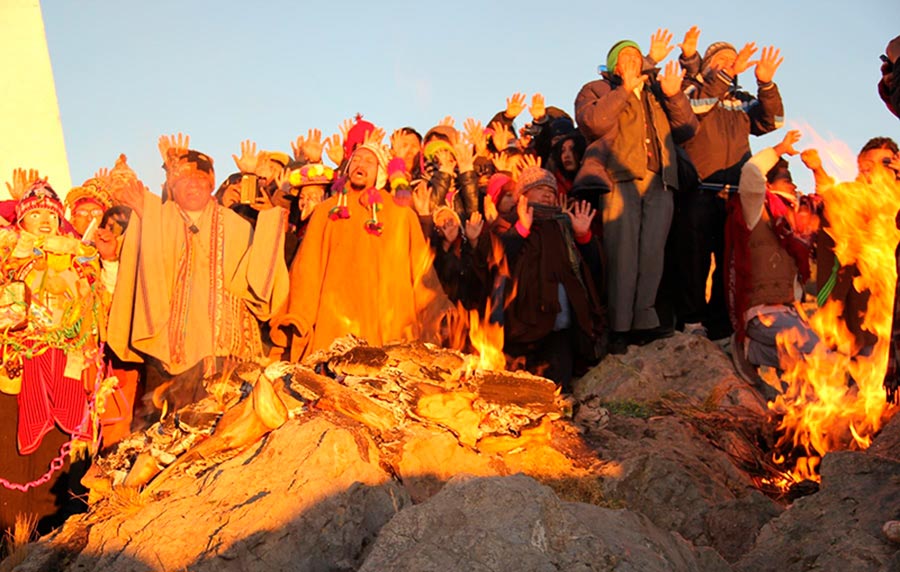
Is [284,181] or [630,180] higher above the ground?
[284,181]

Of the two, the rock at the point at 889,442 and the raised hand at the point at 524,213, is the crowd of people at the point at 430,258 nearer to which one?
the raised hand at the point at 524,213

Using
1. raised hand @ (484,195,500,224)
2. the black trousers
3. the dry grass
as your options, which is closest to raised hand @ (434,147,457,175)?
raised hand @ (484,195,500,224)

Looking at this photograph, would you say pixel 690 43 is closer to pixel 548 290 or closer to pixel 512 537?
pixel 548 290

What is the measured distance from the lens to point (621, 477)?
5367 millimetres

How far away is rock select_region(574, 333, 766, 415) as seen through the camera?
894 cm

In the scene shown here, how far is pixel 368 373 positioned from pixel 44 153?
23.4 ft

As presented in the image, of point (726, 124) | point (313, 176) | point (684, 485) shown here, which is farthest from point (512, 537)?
point (726, 124)

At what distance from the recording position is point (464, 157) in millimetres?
9430

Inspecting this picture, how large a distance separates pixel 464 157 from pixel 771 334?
10.5 ft

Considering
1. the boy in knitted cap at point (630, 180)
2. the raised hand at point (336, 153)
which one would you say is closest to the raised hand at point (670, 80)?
the boy in knitted cap at point (630, 180)

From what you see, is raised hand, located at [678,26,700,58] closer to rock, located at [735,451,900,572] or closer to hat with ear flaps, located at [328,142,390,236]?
hat with ear flaps, located at [328,142,390,236]

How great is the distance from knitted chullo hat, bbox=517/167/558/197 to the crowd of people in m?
0.02

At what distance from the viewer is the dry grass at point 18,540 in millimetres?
4988

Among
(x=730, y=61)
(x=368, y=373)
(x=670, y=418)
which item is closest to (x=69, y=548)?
(x=368, y=373)
